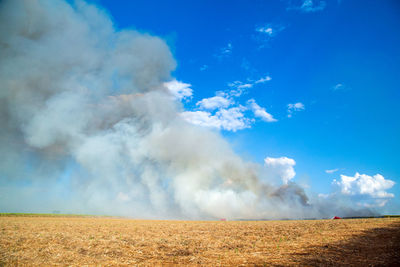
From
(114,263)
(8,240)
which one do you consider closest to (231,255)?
(114,263)

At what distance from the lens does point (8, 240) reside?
2408cm

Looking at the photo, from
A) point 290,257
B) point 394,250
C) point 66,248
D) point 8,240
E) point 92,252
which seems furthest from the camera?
point 8,240

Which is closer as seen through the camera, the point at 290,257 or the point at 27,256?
the point at 290,257

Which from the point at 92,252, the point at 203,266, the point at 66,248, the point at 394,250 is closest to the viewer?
the point at 203,266

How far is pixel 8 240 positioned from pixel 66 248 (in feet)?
29.3

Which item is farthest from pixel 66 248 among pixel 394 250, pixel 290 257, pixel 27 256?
pixel 394 250

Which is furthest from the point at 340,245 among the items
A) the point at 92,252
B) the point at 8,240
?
the point at 8,240

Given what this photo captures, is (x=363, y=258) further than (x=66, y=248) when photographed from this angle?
No

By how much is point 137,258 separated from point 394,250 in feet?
69.6

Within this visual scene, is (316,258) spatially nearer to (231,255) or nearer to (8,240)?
(231,255)

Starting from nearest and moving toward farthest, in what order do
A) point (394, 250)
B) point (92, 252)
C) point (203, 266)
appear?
point (203, 266) < point (394, 250) < point (92, 252)

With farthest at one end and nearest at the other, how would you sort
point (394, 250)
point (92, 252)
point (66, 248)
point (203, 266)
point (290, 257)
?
point (66, 248), point (92, 252), point (394, 250), point (290, 257), point (203, 266)

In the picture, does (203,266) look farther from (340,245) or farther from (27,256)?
(27,256)

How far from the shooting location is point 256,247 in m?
20.9
